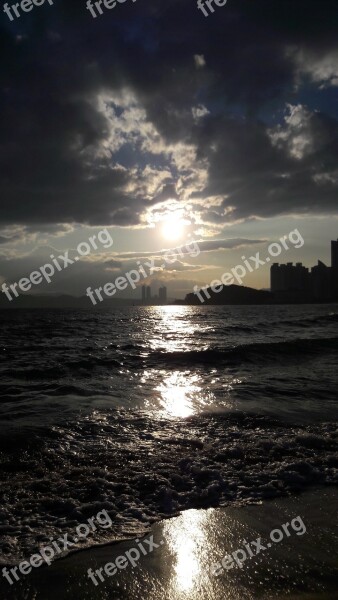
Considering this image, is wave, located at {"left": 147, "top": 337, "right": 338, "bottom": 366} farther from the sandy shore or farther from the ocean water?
the sandy shore

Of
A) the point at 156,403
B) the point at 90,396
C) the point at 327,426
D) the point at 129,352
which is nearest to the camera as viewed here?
the point at 327,426

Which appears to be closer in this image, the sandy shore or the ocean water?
the sandy shore

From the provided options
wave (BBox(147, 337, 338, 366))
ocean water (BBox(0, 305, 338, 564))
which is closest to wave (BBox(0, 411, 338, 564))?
ocean water (BBox(0, 305, 338, 564))

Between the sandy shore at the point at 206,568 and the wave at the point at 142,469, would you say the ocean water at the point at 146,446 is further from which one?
the sandy shore at the point at 206,568

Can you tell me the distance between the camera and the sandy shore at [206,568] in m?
2.88

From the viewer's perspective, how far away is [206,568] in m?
3.19

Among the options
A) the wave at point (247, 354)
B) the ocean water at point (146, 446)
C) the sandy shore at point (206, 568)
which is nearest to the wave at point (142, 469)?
the ocean water at point (146, 446)

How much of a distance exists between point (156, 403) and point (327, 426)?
3831 mm

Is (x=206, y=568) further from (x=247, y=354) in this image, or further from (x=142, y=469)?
(x=247, y=354)

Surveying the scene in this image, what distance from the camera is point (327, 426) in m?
7.29

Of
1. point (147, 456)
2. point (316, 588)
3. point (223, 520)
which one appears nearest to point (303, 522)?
point (223, 520)

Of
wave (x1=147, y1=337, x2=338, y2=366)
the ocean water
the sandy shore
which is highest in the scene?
the sandy shore

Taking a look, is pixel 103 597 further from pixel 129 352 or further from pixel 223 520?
pixel 129 352

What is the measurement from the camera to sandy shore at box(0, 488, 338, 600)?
9.45 feet
